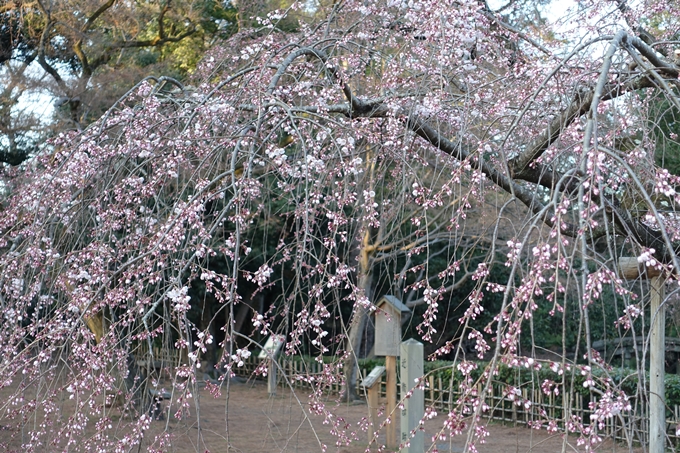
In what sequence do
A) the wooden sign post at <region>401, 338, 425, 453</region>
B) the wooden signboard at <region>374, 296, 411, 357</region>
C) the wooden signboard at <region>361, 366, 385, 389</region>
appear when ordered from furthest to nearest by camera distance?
the wooden signboard at <region>374, 296, 411, 357</region> < the wooden signboard at <region>361, 366, 385, 389</region> < the wooden sign post at <region>401, 338, 425, 453</region>

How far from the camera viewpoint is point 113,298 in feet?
8.41

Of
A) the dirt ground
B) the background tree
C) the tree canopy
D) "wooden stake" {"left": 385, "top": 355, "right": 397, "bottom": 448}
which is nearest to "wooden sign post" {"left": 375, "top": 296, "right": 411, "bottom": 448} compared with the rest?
"wooden stake" {"left": 385, "top": 355, "right": 397, "bottom": 448}

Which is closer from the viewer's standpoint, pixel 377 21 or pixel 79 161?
pixel 79 161

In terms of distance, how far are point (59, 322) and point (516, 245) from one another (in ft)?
6.02

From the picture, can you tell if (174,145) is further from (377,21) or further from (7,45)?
(7,45)

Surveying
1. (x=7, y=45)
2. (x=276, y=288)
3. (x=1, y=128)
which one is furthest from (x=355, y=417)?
(x=7, y=45)

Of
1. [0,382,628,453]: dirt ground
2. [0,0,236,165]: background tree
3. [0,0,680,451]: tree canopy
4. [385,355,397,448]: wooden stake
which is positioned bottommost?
[0,382,628,453]: dirt ground

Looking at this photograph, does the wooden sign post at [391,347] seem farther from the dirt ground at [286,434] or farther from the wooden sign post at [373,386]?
the dirt ground at [286,434]

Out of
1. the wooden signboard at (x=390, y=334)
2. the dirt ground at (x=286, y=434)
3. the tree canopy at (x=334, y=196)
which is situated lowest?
the dirt ground at (x=286, y=434)

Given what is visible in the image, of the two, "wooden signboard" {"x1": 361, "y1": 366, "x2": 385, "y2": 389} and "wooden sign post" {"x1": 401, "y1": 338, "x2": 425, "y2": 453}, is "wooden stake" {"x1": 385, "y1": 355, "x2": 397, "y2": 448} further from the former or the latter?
"wooden sign post" {"x1": 401, "y1": 338, "x2": 425, "y2": 453}

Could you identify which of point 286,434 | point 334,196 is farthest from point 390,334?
point 334,196

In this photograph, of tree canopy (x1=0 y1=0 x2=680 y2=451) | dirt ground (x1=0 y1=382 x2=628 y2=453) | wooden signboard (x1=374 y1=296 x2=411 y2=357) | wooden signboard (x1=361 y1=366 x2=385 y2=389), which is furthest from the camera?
wooden signboard (x1=374 y1=296 x2=411 y2=357)

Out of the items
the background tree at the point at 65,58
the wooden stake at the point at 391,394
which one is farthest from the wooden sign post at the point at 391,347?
the background tree at the point at 65,58

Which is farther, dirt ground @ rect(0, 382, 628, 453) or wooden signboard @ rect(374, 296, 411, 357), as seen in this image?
wooden signboard @ rect(374, 296, 411, 357)
